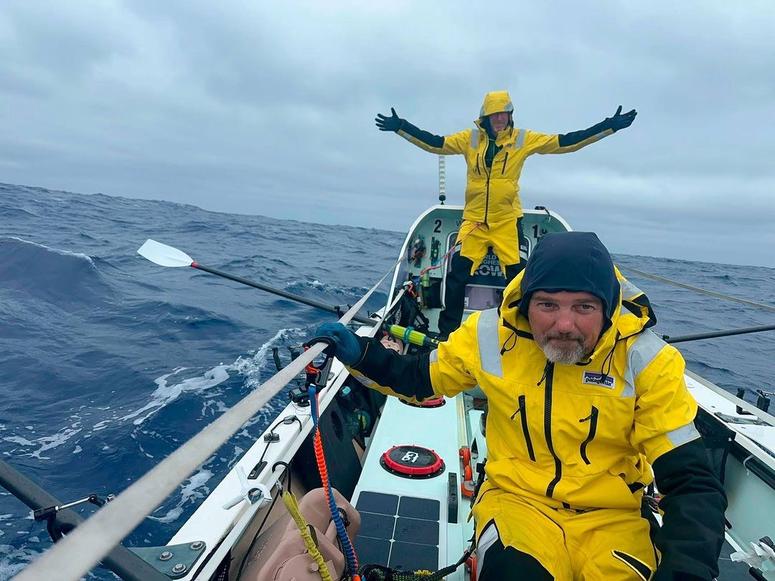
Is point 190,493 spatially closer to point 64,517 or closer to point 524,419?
point 64,517

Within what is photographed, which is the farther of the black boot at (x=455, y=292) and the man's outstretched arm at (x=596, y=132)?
the black boot at (x=455, y=292)

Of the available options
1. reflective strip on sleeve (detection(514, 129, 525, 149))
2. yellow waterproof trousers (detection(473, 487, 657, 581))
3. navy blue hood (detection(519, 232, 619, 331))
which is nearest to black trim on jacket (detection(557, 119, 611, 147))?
reflective strip on sleeve (detection(514, 129, 525, 149))

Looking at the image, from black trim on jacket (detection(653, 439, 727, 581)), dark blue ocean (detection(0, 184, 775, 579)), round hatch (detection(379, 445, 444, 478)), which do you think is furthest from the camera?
dark blue ocean (detection(0, 184, 775, 579))

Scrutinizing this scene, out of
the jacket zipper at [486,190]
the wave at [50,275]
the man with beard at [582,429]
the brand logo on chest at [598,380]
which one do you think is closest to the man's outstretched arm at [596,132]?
the jacket zipper at [486,190]

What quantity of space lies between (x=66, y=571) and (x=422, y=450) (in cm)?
310

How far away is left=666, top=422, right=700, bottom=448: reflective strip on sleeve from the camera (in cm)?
175

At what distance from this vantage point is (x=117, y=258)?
1377cm

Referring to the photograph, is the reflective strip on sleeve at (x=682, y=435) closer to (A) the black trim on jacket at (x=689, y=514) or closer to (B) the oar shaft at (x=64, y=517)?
(A) the black trim on jacket at (x=689, y=514)

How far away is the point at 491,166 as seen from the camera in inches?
232

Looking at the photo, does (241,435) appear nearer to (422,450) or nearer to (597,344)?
(422,450)

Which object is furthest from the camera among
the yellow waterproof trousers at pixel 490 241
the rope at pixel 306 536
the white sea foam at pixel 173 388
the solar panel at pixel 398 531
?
the yellow waterproof trousers at pixel 490 241

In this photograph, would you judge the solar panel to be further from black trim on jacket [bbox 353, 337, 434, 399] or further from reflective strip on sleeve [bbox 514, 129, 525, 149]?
reflective strip on sleeve [bbox 514, 129, 525, 149]

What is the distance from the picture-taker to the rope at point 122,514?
67cm

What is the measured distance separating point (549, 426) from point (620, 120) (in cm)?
481
